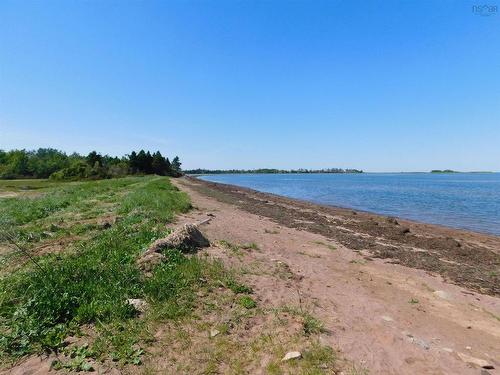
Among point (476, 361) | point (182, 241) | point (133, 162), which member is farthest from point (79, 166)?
point (476, 361)

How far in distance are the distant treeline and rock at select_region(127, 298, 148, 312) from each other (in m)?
95.6

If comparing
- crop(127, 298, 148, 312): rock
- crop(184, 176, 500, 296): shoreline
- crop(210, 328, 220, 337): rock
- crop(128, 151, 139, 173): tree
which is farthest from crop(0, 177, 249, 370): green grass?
crop(128, 151, 139, 173): tree

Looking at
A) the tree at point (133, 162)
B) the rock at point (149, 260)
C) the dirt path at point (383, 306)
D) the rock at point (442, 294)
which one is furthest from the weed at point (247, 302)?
the tree at point (133, 162)

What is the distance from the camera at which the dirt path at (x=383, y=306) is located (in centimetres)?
532

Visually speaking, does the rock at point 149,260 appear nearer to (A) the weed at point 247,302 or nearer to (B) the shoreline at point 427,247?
(A) the weed at point 247,302

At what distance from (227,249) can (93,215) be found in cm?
1071

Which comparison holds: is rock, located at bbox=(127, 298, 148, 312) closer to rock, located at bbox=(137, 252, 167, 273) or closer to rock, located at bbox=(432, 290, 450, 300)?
rock, located at bbox=(137, 252, 167, 273)

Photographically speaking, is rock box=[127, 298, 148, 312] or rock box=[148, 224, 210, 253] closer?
rock box=[127, 298, 148, 312]

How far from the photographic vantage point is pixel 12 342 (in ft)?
16.4

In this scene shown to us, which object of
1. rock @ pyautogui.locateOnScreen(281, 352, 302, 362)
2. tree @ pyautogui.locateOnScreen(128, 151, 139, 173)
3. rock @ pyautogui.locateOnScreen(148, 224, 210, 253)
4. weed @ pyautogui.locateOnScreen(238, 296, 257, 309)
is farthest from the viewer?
tree @ pyautogui.locateOnScreen(128, 151, 139, 173)

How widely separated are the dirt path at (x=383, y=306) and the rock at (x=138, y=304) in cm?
256

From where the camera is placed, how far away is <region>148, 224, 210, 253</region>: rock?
30.8 ft

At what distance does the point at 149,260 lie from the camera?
8445 mm

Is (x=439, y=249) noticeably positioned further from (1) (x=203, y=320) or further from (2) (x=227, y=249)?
(1) (x=203, y=320)
